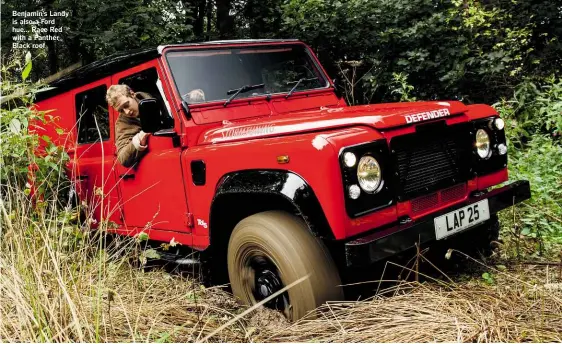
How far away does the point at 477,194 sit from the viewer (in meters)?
3.01

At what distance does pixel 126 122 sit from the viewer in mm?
3879

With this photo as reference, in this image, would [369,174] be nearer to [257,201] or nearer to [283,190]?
[283,190]

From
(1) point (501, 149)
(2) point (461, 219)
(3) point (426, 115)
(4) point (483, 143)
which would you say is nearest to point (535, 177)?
(1) point (501, 149)

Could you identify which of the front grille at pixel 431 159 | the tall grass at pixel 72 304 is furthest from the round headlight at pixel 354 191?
the tall grass at pixel 72 304

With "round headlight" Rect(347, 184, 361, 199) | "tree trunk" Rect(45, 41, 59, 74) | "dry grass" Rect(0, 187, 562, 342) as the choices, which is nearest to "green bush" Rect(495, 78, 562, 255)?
"dry grass" Rect(0, 187, 562, 342)

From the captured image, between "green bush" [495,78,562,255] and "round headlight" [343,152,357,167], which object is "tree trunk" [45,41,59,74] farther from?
"round headlight" [343,152,357,167]

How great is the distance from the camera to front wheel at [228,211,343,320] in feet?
8.39

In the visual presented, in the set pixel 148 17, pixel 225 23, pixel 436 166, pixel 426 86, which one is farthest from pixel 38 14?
pixel 436 166

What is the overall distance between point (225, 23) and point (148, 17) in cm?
309

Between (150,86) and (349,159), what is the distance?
6.24 feet

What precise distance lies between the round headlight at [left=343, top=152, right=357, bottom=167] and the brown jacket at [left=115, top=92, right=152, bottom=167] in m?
1.84

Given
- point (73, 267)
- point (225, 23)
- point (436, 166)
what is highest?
point (225, 23)

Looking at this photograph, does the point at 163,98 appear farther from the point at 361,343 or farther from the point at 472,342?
the point at 472,342

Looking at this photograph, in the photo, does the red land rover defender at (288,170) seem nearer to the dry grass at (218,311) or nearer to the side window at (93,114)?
the side window at (93,114)
